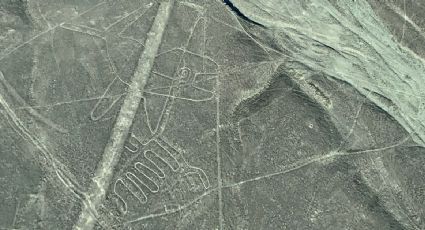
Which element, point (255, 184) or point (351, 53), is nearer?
point (255, 184)

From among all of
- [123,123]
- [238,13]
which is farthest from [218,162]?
[238,13]

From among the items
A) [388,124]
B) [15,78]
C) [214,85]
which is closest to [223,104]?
[214,85]

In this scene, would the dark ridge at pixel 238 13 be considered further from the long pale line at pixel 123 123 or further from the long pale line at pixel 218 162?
the long pale line at pixel 218 162

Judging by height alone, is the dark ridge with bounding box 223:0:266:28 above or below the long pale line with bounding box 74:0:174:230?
above

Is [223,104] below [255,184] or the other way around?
the other way around

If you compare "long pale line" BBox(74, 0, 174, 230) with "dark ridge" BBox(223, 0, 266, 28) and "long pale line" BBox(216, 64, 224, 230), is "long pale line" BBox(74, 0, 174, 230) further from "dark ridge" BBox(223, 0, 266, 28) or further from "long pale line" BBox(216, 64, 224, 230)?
"long pale line" BBox(216, 64, 224, 230)

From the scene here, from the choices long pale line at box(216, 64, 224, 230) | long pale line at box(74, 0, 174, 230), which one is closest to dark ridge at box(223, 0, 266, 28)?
long pale line at box(74, 0, 174, 230)

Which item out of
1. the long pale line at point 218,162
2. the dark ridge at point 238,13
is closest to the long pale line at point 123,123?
the dark ridge at point 238,13

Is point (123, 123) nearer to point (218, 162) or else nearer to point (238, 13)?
point (218, 162)

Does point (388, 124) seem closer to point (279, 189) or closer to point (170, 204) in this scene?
point (279, 189)
